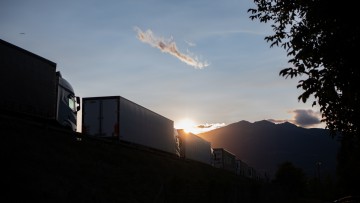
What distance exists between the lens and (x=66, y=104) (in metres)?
25.7

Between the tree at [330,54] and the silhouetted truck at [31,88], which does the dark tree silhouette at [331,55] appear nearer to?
the tree at [330,54]

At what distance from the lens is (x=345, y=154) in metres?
13.3

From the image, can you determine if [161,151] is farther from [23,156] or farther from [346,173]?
[346,173]

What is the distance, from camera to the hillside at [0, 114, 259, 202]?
46.4 feet

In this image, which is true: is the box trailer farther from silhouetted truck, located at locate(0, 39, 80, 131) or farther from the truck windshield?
silhouetted truck, located at locate(0, 39, 80, 131)

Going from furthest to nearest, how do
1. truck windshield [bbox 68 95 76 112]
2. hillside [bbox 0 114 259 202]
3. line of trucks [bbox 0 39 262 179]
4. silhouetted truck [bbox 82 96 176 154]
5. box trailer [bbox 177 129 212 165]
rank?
box trailer [bbox 177 129 212 165]
silhouetted truck [bbox 82 96 176 154]
truck windshield [bbox 68 95 76 112]
line of trucks [bbox 0 39 262 179]
hillside [bbox 0 114 259 202]

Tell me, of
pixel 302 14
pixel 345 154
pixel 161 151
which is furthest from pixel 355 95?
pixel 161 151

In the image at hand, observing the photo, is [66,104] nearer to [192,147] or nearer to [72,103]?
[72,103]

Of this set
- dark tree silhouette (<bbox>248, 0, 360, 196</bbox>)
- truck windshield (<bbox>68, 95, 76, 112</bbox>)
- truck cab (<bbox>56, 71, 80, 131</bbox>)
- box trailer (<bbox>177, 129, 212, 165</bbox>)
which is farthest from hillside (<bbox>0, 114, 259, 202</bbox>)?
box trailer (<bbox>177, 129, 212, 165</bbox>)

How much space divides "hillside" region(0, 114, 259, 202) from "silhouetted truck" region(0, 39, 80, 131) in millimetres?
1809

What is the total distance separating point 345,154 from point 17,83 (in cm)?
1518

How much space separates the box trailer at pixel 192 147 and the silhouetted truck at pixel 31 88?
780 inches

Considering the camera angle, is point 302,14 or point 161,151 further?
point 161,151

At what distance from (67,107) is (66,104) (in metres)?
0.20
